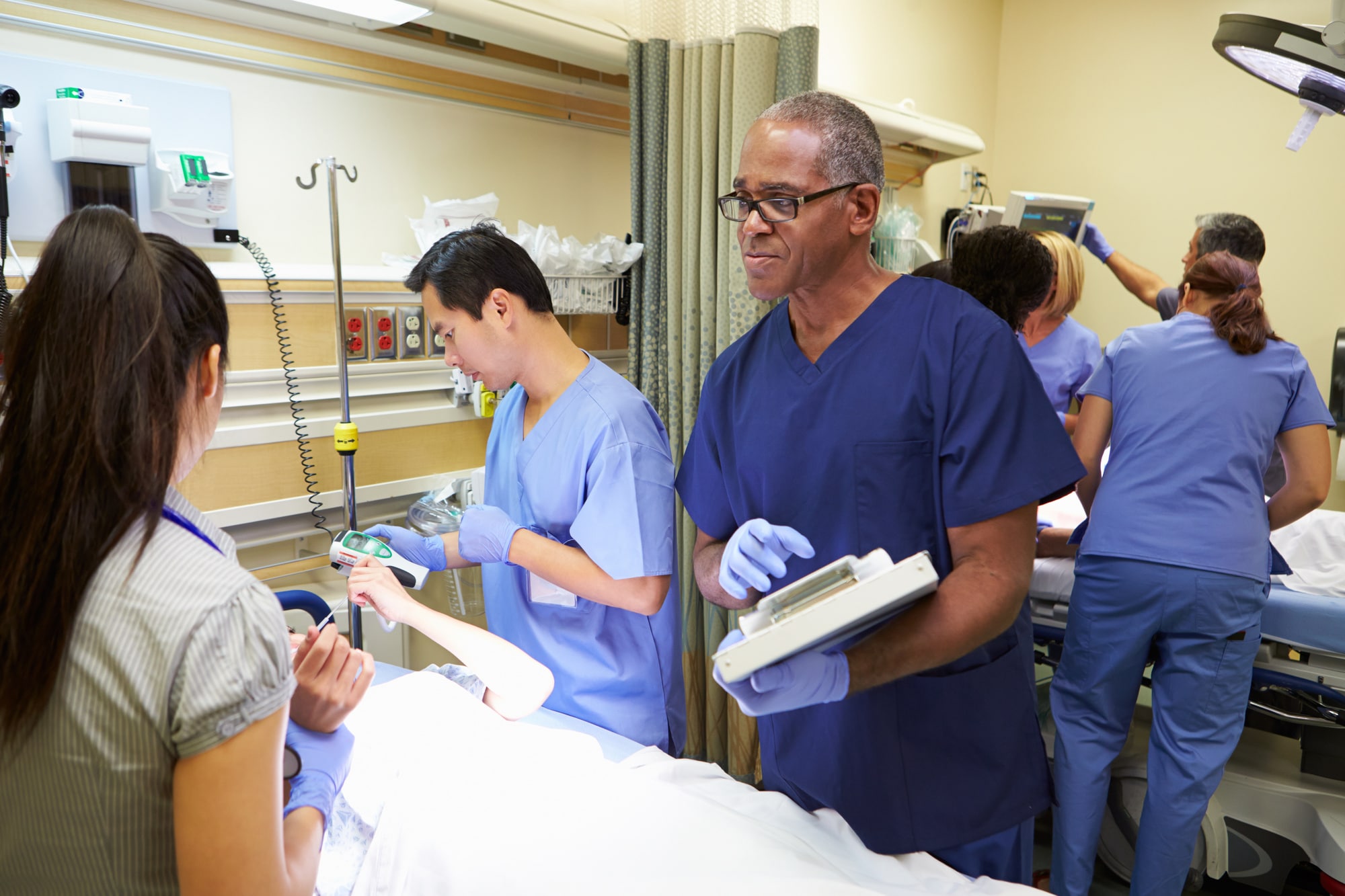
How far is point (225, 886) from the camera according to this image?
749mm

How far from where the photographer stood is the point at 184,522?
0.81m

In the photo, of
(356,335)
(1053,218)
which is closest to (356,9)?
(356,335)

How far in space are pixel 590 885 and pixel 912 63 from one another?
4.36m

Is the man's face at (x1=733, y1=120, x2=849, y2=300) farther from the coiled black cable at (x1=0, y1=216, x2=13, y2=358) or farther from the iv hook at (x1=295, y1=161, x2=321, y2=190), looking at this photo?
the coiled black cable at (x1=0, y1=216, x2=13, y2=358)

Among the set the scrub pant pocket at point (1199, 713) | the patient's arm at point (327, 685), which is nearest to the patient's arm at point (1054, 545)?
the scrub pant pocket at point (1199, 713)

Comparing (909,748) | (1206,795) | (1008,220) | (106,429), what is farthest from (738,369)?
(1008,220)

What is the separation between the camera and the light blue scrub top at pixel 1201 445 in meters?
2.17

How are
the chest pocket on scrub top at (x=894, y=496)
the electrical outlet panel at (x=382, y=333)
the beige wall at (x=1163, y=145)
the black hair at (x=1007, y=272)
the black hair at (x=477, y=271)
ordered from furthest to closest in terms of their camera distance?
the beige wall at (x=1163, y=145), the electrical outlet panel at (x=382, y=333), the black hair at (x=1007, y=272), the black hair at (x=477, y=271), the chest pocket on scrub top at (x=894, y=496)

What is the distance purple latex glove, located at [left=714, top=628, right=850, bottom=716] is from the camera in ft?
3.51

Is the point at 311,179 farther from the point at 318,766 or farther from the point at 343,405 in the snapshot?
the point at 318,766

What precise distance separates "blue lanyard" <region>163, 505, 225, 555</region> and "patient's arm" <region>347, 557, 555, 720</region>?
35.8 inches

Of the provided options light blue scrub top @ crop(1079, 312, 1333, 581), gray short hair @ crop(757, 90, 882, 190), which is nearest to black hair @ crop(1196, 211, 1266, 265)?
light blue scrub top @ crop(1079, 312, 1333, 581)

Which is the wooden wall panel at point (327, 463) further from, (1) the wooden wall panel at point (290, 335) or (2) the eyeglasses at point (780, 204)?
(2) the eyeglasses at point (780, 204)

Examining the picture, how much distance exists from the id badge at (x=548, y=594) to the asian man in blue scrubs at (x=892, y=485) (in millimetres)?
389
